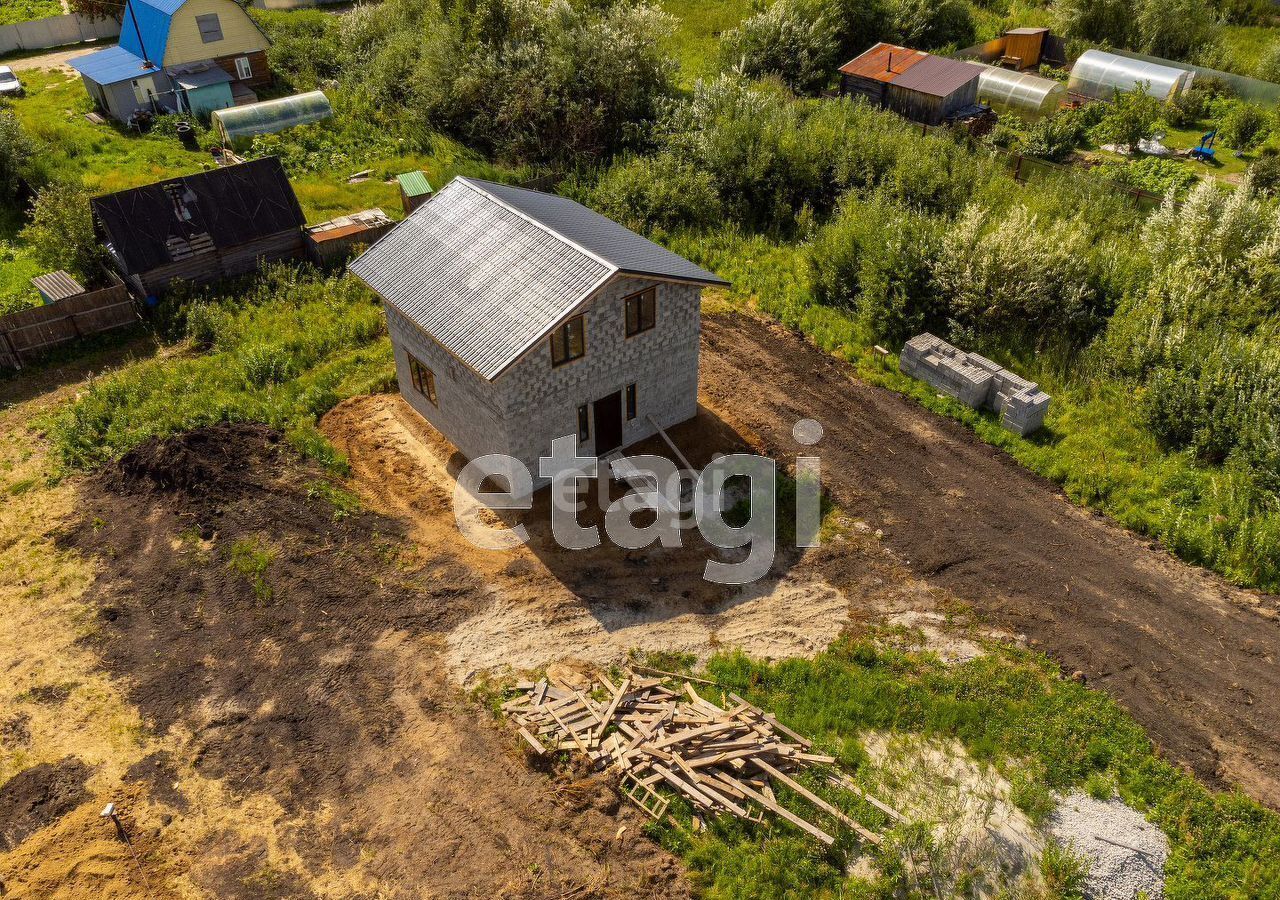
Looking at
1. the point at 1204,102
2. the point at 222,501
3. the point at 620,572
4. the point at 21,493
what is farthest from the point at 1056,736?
the point at 1204,102

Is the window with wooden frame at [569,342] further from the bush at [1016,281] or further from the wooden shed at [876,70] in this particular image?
the wooden shed at [876,70]

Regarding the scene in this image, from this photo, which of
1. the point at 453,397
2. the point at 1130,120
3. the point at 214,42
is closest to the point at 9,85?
the point at 214,42

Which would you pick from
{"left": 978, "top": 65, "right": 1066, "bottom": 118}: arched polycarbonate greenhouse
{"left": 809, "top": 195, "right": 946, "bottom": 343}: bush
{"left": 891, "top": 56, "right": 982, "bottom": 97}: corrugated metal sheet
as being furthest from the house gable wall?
{"left": 978, "top": 65, "right": 1066, "bottom": 118}: arched polycarbonate greenhouse

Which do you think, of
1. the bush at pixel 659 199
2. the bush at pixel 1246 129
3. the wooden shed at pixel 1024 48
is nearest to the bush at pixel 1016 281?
the bush at pixel 659 199

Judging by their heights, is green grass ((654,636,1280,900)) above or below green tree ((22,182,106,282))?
below

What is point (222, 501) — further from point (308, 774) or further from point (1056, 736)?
point (1056, 736)

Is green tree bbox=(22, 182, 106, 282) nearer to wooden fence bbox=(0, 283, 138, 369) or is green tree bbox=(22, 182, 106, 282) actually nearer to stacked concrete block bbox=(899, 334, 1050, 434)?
wooden fence bbox=(0, 283, 138, 369)
